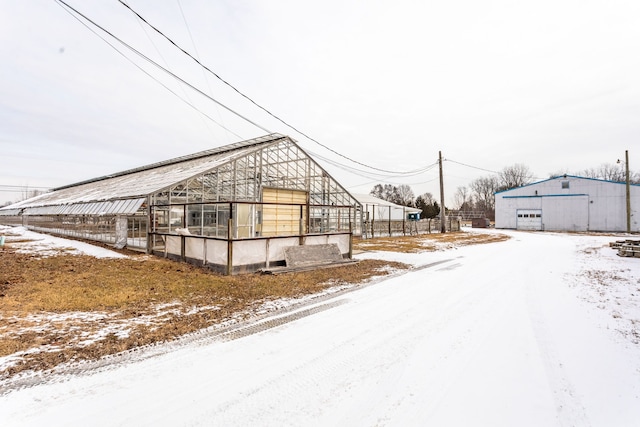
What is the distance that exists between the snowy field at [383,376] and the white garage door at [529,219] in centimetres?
3756

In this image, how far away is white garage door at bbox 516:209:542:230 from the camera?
37447 millimetres

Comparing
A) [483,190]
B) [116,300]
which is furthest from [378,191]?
[116,300]

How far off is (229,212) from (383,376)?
282 inches

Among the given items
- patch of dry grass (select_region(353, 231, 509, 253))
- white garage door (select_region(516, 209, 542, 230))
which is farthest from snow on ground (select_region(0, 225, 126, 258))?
white garage door (select_region(516, 209, 542, 230))

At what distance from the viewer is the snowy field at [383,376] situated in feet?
9.05

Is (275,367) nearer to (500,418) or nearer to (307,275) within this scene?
(500,418)

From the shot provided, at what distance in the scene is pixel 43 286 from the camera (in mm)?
7367

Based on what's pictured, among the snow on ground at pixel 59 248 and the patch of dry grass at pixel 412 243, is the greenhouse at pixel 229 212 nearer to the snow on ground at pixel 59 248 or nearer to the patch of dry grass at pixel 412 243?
the snow on ground at pixel 59 248

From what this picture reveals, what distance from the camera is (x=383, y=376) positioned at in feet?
11.3

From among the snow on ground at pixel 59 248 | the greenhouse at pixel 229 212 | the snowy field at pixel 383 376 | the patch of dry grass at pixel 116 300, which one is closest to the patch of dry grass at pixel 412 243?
the greenhouse at pixel 229 212

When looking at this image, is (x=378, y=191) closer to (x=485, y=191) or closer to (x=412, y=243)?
(x=485, y=191)

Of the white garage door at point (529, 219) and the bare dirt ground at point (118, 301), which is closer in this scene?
the bare dirt ground at point (118, 301)

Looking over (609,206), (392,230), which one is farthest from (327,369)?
(609,206)

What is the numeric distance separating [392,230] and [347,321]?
81.7 ft
